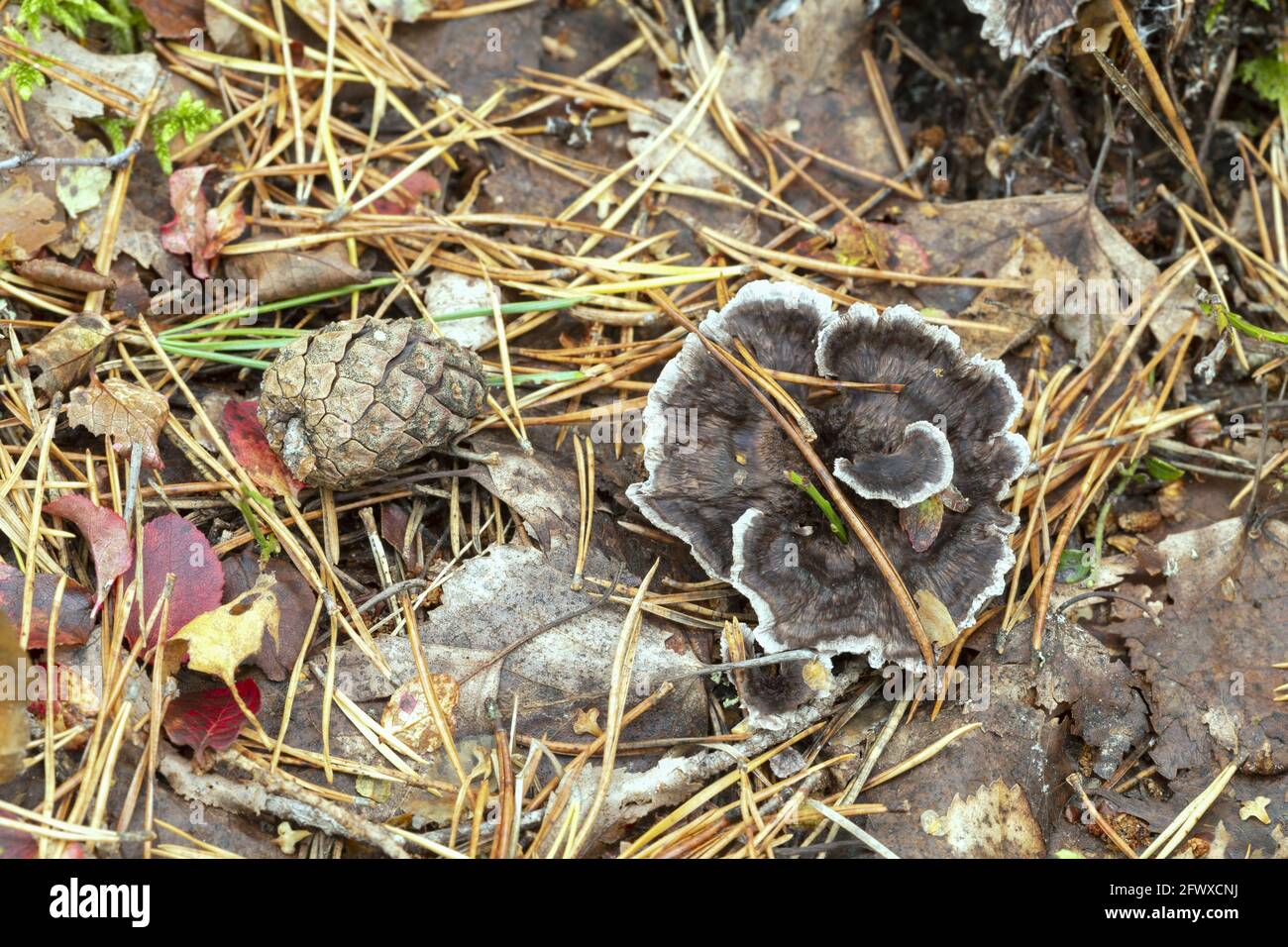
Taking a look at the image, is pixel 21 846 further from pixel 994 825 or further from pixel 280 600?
pixel 994 825

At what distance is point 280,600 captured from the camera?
311 centimetres

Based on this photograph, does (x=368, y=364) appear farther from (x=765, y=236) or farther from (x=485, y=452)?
(x=765, y=236)

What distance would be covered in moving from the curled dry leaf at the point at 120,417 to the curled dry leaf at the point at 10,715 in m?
0.71

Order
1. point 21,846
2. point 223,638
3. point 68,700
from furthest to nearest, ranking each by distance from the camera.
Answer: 1. point 223,638
2. point 68,700
3. point 21,846

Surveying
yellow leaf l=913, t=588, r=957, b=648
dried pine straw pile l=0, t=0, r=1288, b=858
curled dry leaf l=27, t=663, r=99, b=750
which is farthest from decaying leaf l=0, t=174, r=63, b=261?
yellow leaf l=913, t=588, r=957, b=648

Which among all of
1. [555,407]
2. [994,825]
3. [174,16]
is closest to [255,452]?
[555,407]

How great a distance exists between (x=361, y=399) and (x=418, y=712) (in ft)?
3.26

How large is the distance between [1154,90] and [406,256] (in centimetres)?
296

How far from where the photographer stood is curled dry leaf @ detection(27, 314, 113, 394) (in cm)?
327

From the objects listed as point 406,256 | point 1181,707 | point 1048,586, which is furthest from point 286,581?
point 1181,707

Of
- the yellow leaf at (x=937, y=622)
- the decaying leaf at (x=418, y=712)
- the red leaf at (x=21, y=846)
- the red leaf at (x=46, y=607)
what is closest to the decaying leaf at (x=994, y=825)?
the yellow leaf at (x=937, y=622)
